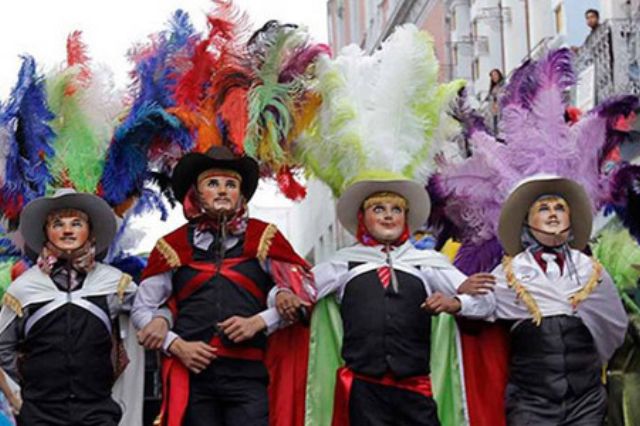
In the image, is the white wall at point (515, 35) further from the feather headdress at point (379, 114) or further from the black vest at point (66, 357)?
the black vest at point (66, 357)

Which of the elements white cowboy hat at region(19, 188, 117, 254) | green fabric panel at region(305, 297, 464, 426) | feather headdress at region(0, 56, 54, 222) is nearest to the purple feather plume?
green fabric panel at region(305, 297, 464, 426)

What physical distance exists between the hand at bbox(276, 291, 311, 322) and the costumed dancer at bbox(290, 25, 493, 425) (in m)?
0.27

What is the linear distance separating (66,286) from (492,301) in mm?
2033

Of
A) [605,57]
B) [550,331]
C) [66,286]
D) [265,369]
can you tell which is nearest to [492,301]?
[550,331]

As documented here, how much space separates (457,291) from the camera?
6625mm

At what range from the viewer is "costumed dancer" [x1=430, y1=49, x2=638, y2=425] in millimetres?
6539

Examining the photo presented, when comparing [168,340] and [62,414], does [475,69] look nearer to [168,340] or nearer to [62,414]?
[168,340]

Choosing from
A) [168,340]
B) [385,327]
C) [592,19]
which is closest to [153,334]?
[168,340]

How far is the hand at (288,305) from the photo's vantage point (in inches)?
253

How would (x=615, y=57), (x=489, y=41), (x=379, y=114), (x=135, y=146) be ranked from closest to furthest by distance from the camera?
(x=379, y=114) → (x=135, y=146) → (x=615, y=57) → (x=489, y=41)

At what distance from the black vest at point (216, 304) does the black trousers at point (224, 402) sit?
0.20 feet

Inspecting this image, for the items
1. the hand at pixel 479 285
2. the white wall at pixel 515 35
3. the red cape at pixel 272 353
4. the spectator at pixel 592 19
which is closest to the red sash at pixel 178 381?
the red cape at pixel 272 353

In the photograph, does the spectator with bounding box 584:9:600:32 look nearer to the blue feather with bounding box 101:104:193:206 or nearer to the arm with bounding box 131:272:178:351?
the blue feather with bounding box 101:104:193:206

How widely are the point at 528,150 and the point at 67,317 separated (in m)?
2.44
